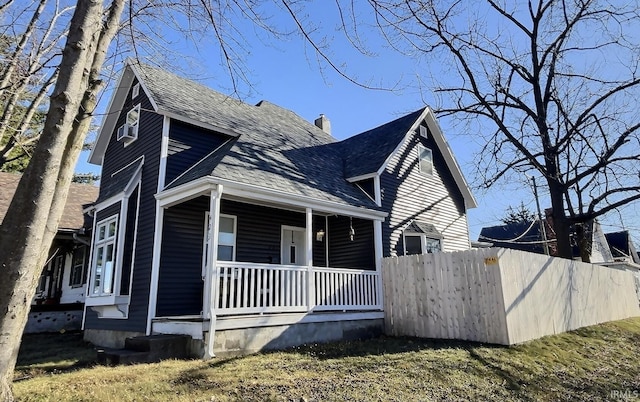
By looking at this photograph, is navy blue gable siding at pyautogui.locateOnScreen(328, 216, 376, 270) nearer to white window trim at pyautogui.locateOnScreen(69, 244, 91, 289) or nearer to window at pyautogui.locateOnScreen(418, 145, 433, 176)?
window at pyautogui.locateOnScreen(418, 145, 433, 176)

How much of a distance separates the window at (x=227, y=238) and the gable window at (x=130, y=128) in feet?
12.0

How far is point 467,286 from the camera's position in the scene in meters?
9.23

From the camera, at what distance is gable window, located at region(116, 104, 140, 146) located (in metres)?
11.9

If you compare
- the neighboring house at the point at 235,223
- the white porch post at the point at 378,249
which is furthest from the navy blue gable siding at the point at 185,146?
the white porch post at the point at 378,249

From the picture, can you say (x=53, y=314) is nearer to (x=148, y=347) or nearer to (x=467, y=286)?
(x=148, y=347)

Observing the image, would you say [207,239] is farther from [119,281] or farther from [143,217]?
[119,281]

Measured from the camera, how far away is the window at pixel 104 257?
1045cm

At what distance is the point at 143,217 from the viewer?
413 inches

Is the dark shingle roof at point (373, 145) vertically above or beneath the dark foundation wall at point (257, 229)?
above

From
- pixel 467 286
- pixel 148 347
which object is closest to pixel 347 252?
pixel 467 286

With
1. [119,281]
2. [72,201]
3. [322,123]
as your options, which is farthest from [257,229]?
[72,201]

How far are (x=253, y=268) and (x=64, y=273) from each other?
36.6ft

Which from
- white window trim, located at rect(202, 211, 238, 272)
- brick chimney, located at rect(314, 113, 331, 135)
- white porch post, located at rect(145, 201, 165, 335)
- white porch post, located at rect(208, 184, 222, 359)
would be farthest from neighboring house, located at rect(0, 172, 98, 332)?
brick chimney, located at rect(314, 113, 331, 135)

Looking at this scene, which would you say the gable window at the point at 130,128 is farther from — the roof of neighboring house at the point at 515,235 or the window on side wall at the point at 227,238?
the roof of neighboring house at the point at 515,235
